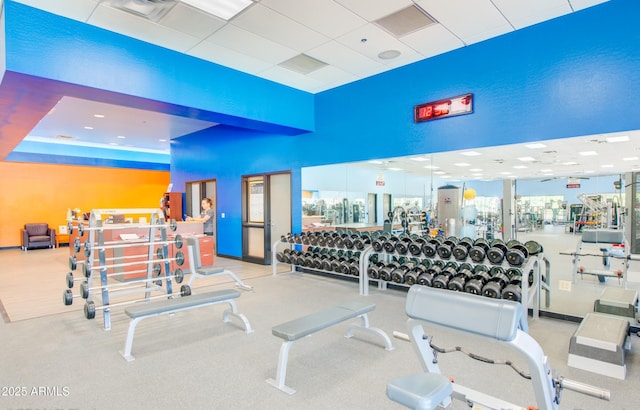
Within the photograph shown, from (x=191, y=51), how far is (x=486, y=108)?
11.7 ft

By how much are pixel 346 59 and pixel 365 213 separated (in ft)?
7.71

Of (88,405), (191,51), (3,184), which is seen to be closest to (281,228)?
(191,51)

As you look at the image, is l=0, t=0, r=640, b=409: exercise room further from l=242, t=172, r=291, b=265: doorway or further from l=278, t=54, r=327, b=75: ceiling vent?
l=242, t=172, r=291, b=265: doorway

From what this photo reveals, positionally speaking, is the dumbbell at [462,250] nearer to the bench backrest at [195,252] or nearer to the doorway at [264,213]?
the bench backrest at [195,252]

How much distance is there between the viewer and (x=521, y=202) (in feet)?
14.6

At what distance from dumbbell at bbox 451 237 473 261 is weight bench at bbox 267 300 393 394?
138cm

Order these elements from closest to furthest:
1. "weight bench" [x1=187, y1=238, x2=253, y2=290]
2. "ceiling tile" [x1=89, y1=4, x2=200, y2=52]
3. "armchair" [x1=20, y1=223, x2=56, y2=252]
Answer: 1. "ceiling tile" [x1=89, y1=4, x2=200, y2=52]
2. "weight bench" [x1=187, y1=238, x2=253, y2=290]
3. "armchair" [x1=20, y1=223, x2=56, y2=252]

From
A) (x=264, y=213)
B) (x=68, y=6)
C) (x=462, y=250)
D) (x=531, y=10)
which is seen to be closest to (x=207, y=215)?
(x=264, y=213)

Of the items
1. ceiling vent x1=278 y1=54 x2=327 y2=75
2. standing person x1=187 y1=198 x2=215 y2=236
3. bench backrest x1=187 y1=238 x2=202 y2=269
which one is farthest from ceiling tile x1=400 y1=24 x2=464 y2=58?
standing person x1=187 y1=198 x2=215 y2=236

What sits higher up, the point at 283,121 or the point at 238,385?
the point at 283,121

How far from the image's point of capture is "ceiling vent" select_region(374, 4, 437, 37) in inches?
137

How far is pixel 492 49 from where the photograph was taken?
4039 millimetres

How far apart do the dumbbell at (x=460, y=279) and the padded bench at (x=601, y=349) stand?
44.9 inches

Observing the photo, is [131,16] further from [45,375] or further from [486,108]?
[486,108]
